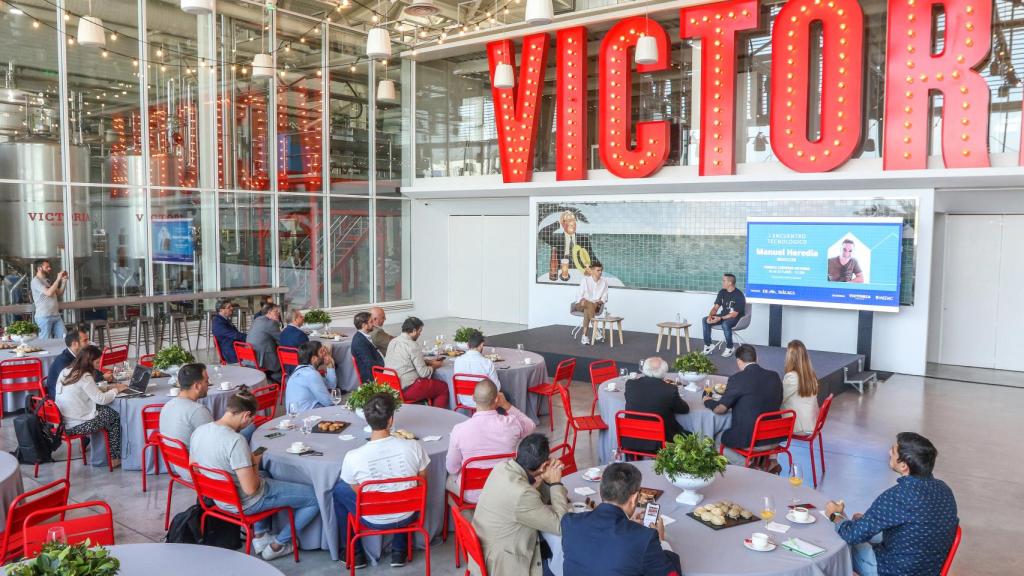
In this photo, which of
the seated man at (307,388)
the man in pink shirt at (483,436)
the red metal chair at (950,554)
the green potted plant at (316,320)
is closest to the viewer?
the red metal chair at (950,554)

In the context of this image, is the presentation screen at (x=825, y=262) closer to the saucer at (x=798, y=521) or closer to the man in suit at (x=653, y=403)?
the man in suit at (x=653, y=403)

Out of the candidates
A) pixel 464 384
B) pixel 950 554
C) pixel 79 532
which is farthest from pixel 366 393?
pixel 950 554

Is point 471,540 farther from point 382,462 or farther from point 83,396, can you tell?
point 83,396

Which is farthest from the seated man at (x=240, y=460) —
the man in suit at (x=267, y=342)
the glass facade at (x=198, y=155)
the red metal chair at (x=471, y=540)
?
the glass facade at (x=198, y=155)

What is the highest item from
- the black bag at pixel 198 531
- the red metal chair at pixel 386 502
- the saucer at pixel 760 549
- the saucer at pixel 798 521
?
the saucer at pixel 798 521

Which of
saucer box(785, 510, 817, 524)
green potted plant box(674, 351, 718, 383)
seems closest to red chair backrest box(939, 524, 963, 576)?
saucer box(785, 510, 817, 524)

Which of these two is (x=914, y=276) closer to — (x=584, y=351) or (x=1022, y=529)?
(x=584, y=351)

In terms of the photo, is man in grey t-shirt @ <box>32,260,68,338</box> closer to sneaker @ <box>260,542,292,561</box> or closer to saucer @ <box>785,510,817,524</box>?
sneaker @ <box>260,542,292,561</box>

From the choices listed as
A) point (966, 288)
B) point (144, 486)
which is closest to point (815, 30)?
point (966, 288)

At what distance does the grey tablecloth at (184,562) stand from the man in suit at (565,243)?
1173 centimetres

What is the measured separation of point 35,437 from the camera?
665 cm

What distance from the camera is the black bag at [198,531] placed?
4.64m

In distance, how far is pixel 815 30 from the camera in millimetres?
11570

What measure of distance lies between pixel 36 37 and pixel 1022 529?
14.0 metres
